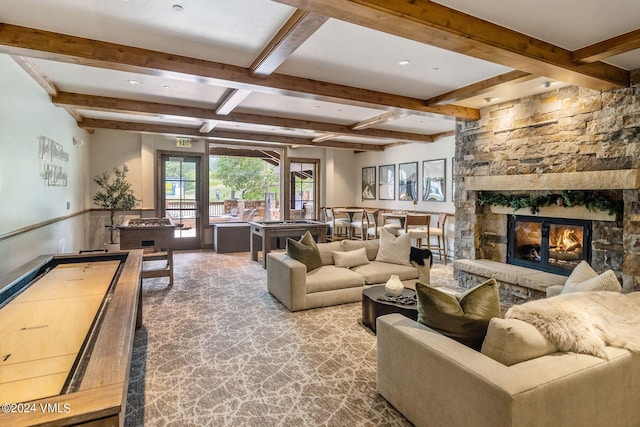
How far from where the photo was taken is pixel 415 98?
4.70 metres

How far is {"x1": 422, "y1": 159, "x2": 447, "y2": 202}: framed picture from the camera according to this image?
746 centimetres

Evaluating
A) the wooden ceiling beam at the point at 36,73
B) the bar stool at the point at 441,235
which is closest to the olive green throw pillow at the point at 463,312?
the wooden ceiling beam at the point at 36,73

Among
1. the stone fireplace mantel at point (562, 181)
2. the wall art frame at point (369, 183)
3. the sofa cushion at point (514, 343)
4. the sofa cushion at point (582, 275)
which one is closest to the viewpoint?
the sofa cushion at point (514, 343)

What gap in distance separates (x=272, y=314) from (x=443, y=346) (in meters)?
2.41

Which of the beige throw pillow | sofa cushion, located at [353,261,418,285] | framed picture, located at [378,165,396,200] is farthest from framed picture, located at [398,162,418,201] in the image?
the beige throw pillow

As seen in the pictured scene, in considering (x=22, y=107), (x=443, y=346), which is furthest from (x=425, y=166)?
(x=22, y=107)

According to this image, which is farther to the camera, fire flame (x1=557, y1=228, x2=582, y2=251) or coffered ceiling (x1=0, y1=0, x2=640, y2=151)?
fire flame (x1=557, y1=228, x2=582, y2=251)

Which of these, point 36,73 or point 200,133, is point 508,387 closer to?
point 36,73

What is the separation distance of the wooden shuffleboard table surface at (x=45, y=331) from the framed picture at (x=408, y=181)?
22.6 ft

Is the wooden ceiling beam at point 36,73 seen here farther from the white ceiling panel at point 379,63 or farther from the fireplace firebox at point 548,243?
the fireplace firebox at point 548,243

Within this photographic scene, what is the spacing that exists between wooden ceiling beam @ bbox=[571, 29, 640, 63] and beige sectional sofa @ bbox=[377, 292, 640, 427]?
244 centimetres

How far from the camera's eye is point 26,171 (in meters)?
3.48

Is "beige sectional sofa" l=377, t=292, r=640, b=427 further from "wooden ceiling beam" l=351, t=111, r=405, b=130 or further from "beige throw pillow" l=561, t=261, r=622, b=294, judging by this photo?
"wooden ceiling beam" l=351, t=111, r=405, b=130

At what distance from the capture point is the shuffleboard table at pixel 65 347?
93cm
